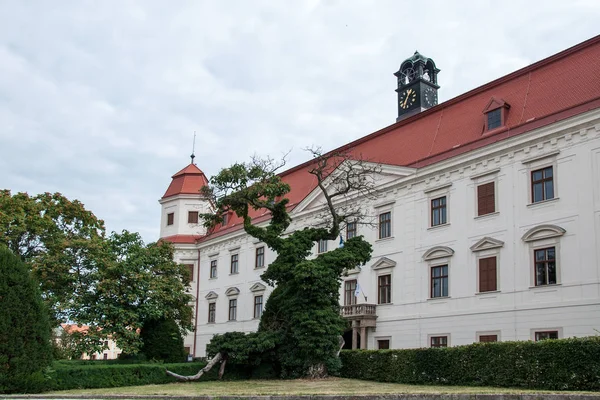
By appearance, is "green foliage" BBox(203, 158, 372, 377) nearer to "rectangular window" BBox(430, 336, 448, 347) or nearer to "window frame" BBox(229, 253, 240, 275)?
"rectangular window" BBox(430, 336, 448, 347)

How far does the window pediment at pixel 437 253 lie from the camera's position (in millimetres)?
29964

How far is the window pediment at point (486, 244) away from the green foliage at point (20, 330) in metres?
17.4

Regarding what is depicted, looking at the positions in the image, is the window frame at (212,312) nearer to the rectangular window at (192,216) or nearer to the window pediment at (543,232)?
the rectangular window at (192,216)

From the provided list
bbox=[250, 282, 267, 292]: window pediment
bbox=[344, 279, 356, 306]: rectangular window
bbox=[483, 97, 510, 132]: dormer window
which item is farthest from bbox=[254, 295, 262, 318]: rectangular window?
bbox=[483, 97, 510, 132]: dormer window

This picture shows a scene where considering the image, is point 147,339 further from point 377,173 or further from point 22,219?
point 377,173

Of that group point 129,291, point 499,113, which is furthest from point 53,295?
point 499,113

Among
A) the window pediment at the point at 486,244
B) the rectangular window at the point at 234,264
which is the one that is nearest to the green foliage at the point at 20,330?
the window pediment at the point at 486,244

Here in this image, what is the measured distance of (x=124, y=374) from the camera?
23906 millimetres

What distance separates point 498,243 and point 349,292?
978 centimetres

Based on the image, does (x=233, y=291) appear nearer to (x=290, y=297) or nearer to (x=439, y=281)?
(x=439, y=281)

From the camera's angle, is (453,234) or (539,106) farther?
(453,234)

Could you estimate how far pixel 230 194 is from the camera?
84.0 feet

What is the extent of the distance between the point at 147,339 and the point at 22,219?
888 cm

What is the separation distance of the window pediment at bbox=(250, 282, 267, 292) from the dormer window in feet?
61.0
